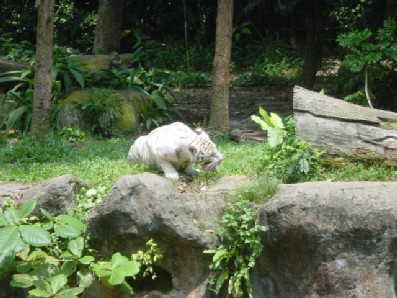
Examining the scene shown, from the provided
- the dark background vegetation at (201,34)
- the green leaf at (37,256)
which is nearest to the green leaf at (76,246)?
the green leaf at (37,256)

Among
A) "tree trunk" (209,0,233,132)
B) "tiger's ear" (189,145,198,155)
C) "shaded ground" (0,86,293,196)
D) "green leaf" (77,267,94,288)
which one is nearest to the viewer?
"green leaf" (77,267,94,288)

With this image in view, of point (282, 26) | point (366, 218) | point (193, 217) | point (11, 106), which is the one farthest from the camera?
point (282, 26)

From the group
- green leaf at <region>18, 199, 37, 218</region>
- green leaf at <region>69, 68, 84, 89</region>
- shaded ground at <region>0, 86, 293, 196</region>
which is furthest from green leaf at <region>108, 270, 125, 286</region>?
green leaf at <region>69, 68, 84, 89</region>

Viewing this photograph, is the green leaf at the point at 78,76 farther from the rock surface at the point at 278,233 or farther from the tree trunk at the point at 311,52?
the rock surface at the point at 278,233

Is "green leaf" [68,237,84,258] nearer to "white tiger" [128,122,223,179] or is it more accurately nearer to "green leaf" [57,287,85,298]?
"green leaf" [57,287,85,298]

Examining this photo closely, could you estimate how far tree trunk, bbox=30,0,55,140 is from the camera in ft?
31.6

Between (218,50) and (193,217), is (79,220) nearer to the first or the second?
(193,217)

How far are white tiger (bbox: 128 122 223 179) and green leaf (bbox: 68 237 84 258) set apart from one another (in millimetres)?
1129

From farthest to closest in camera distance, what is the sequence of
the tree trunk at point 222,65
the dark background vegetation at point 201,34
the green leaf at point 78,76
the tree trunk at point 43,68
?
the dark background vegetation at point 201,34
the green leaf at point 78,76
the tree trunk at point 222,65
the tree trunk at point 43,68

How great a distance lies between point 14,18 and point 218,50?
11.4m

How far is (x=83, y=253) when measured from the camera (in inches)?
268

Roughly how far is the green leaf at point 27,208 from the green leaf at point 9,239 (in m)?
0.17

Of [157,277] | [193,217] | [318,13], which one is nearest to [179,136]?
[193,217]

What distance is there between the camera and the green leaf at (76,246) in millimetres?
6531
